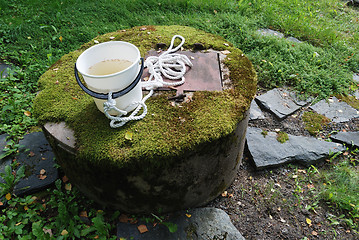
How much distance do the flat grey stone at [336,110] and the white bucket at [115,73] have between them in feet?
9.35

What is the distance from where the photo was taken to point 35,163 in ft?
9.53

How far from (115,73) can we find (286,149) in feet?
7.51

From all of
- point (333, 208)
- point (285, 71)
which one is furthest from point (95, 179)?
point (285, 71)

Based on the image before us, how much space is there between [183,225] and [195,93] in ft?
4.02

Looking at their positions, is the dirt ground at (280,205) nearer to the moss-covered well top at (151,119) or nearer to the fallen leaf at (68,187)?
the moss-covered well top at (151,119)

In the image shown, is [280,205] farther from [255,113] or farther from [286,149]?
[255,113]

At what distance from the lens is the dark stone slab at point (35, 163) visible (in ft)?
8.95

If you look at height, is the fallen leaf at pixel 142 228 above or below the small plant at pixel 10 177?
below

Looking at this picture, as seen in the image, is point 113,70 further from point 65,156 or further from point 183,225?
point 183,225

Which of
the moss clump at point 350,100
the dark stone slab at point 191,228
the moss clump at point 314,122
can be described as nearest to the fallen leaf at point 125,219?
the dark stone slab at point 191,228

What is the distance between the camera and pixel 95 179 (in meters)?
2.26

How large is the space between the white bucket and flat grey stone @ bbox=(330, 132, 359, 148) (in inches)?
106

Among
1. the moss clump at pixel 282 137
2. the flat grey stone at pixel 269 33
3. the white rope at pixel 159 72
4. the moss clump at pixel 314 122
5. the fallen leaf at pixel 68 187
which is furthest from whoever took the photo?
the flat grey stone at pixel 269 33

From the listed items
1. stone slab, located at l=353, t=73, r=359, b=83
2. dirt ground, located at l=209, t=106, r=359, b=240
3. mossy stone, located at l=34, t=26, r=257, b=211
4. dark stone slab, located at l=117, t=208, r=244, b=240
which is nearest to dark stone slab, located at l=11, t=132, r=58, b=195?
mossy stone, located at l=34, t=26, r=257, b=211
